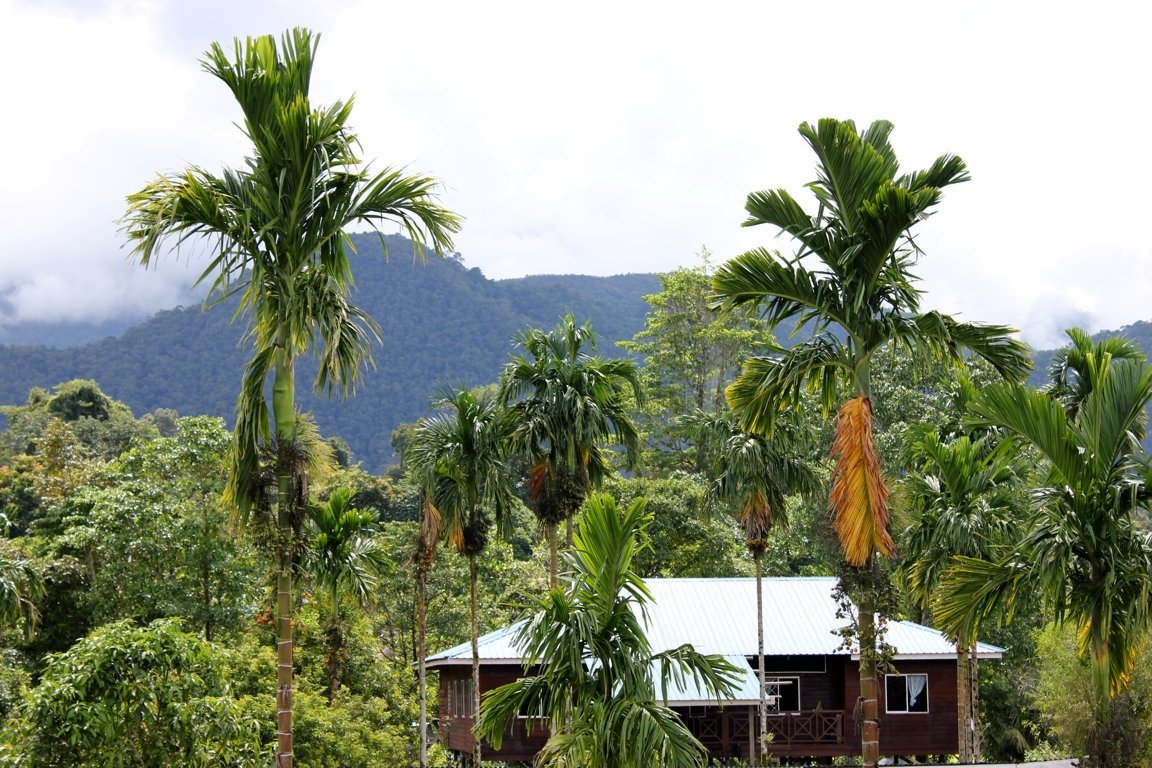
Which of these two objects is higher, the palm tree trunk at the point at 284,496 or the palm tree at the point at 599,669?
the palm tree trunk at the point at 284,496

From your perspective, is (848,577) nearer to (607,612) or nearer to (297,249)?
(607,612)

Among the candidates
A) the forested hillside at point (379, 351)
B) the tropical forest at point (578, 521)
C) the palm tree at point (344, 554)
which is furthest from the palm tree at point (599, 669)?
the forested hillside at point (379, 351)

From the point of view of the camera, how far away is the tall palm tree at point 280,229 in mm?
15195

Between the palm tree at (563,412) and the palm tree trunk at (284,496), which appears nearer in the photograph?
the palm tree trunk at (284,496)

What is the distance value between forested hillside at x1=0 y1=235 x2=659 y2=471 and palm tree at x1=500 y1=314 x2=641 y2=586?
334 feet

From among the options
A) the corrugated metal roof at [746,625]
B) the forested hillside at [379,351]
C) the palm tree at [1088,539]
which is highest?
the forested hillside at [379,351]

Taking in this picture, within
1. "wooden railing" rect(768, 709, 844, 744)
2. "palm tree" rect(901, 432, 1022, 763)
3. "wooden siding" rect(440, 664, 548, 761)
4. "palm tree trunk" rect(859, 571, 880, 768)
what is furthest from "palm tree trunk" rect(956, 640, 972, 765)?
"palm tree trunk" rect(859, 571, 880, 768)

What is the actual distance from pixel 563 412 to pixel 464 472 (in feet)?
14.1

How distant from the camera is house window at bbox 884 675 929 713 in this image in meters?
38.5

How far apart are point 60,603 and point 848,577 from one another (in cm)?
2747

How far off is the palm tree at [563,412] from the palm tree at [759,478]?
4048 millimetres

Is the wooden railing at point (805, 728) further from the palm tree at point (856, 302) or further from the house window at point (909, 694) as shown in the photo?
the palm tree at point (856, 302)

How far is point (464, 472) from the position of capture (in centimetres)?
3381

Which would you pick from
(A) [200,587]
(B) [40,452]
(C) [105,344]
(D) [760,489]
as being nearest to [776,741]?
(D) [760,489]
